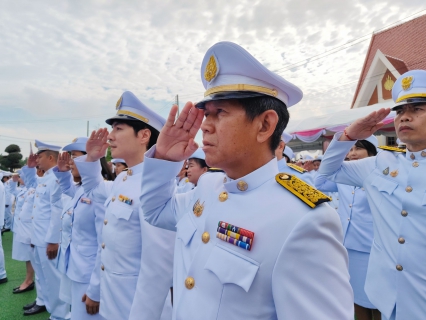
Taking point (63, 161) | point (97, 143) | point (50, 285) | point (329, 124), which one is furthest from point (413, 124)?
point (329, 124)

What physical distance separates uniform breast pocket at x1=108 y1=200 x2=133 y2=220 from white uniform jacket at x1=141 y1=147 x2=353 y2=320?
3.37 feet

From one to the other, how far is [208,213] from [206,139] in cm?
33

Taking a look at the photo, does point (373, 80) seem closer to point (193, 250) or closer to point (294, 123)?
point (294, 123)

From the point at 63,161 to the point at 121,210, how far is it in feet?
6.78

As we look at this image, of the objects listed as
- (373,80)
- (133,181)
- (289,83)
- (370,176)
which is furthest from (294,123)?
(289,83)

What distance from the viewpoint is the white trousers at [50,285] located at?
438 centimetres

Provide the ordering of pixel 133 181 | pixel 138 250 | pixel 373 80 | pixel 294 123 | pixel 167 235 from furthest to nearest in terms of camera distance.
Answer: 1. pixel 373 80
2. pixel 294 123
3. pixel 133 181
4. pixel 138 250
5. pixel 167 235

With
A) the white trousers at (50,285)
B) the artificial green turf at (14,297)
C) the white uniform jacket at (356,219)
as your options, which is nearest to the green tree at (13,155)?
the artificial green turf at (14,297)

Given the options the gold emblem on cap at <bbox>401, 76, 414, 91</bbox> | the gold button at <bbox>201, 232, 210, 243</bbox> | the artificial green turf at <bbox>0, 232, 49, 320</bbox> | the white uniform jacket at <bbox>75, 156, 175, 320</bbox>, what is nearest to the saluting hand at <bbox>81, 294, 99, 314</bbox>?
the white uniform jacket at <bbox>75, 156, 175, 320</bbox>

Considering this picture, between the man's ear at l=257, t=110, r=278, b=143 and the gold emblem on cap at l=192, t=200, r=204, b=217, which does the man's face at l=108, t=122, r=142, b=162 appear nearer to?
the gold emblem on cap at l=192, t=200, r=204, b=217

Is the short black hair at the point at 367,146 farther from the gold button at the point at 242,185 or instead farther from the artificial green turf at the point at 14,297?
the artificial green turf at the point at 14,297

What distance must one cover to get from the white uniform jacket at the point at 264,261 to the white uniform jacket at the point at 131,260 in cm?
69

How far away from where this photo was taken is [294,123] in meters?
11.8

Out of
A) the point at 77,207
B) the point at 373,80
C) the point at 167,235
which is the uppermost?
the point at 373,80
